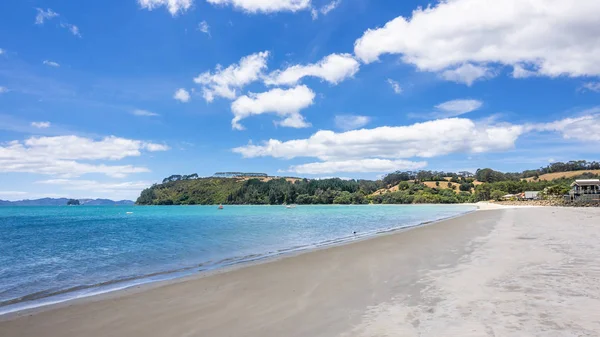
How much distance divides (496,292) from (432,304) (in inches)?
69.0

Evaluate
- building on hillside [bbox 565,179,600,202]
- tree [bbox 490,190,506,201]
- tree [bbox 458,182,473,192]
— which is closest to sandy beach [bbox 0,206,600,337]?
building on hillside [bbox 565,179,600,202]

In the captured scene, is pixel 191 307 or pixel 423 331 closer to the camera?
pixel 423 331

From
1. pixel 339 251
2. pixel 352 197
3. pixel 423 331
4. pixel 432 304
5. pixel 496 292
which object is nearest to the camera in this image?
pixel 423 331

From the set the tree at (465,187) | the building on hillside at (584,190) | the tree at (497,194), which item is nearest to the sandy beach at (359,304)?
the building on hillside at (584,190)

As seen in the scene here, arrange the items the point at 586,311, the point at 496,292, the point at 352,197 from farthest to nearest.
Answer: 1. the point at 352,197
2. the point at 496,292
3. the point at 586,311

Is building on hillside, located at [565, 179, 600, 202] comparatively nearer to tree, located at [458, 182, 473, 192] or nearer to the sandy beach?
the sandy beach

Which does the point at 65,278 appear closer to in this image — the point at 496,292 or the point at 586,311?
the point at 496,292

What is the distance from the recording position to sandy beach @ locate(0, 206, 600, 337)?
6152 millimetres

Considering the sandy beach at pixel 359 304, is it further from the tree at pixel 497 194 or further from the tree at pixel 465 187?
the tree at pixel 465 187

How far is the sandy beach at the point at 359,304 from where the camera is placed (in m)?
6.15

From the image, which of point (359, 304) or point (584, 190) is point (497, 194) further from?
point (359, 304)

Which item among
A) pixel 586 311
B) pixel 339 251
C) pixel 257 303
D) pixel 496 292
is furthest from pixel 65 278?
pixel 586 311

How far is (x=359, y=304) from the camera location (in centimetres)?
775

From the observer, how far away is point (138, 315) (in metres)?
7.72
